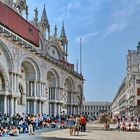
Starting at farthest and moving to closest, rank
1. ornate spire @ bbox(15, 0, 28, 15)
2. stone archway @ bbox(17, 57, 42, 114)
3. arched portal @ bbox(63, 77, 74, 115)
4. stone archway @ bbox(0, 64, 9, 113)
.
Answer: arched portal @ bbox(63, 77, 74, 115) → ornate spire @ bbox(15, 0, 28, 15) → stone archway @ bbox(17, 57, 42, 114) → stone archway @ bbox(0, 64, 9, 113)

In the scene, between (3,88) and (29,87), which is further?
(29,87)

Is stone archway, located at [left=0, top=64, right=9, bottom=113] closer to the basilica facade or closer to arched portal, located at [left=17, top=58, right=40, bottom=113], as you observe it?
the basilica facade

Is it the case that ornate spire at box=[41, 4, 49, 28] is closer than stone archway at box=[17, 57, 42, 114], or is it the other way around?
stone archway at box=[17, 57, 42, 114]

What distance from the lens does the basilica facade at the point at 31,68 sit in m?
42.6

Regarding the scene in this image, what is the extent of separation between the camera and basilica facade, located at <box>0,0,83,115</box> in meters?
42.6

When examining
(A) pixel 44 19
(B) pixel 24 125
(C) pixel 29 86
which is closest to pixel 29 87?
(C) pixel 29 86

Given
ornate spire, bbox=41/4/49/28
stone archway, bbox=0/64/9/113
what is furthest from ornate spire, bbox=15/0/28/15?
stone archway, bbox=0/64/9/113

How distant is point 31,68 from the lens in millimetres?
51594

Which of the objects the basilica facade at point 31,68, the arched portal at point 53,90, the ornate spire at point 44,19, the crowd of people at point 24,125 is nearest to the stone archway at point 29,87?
the basilica facade at point 31,68

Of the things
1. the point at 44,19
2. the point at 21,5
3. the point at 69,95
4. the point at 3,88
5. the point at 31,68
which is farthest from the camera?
the point at 69,95

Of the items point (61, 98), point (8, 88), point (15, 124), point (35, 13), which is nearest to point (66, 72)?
point (61, 98)

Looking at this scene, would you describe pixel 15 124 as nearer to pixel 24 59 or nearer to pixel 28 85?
pixel 24 59

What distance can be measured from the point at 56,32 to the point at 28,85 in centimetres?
2370

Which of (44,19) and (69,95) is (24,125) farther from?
(69,95)
